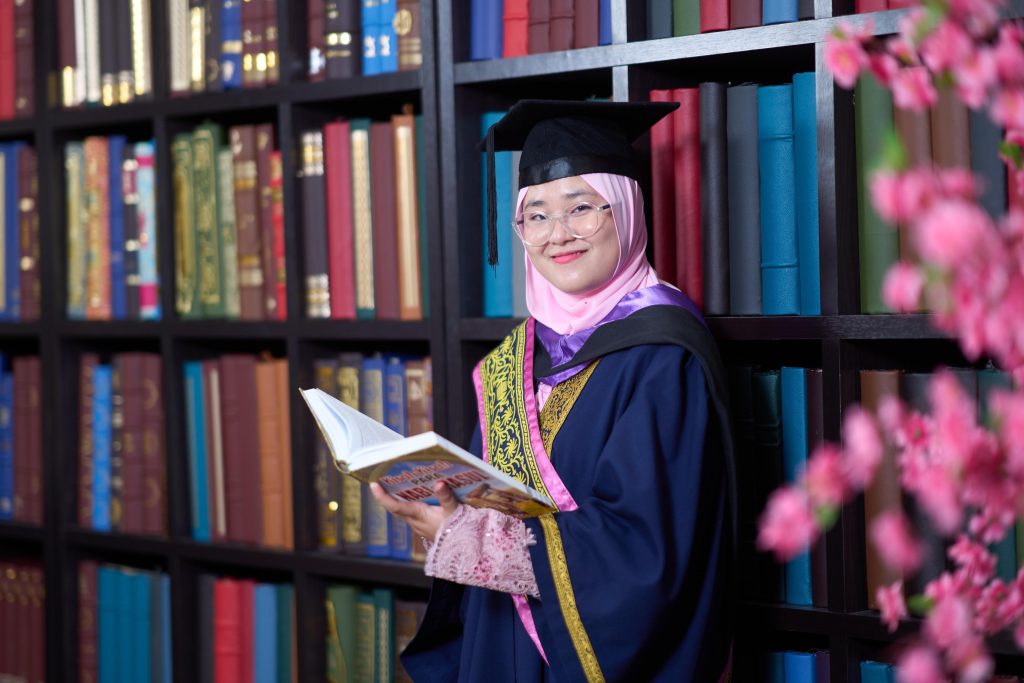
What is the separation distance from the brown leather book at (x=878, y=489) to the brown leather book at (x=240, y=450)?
120 cm

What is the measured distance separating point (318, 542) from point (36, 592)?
859 mm

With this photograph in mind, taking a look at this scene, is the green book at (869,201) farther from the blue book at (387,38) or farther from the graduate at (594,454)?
the blue book at (387,38)

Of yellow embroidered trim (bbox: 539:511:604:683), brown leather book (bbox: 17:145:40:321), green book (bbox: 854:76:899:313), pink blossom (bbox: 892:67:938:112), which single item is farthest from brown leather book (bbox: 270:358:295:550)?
pink blossom (bbox: 892:67:938:112)

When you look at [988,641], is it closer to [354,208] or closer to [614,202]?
[614,202]

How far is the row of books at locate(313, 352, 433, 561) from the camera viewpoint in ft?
7.13

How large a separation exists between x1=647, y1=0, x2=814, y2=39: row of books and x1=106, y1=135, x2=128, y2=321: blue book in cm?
122

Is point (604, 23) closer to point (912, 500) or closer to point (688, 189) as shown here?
point (688, 189)

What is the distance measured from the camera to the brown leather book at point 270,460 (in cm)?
233

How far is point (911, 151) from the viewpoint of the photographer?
1.67 metres

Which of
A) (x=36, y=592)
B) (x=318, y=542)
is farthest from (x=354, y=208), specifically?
(x=36, y=592)

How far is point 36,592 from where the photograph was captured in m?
2.71

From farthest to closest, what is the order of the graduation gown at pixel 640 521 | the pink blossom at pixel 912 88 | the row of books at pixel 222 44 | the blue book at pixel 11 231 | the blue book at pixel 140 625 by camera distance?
the blue book at pixel 11 231
the blue book at pixel 140 625
the row of books at pixel 222 44
the graduation gown at pixel 640 521
the pink blossom at pixel 912 88

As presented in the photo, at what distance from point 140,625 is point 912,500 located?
1.68 meters

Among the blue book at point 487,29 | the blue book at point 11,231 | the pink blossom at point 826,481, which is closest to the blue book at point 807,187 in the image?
the blue book at point 487,29
